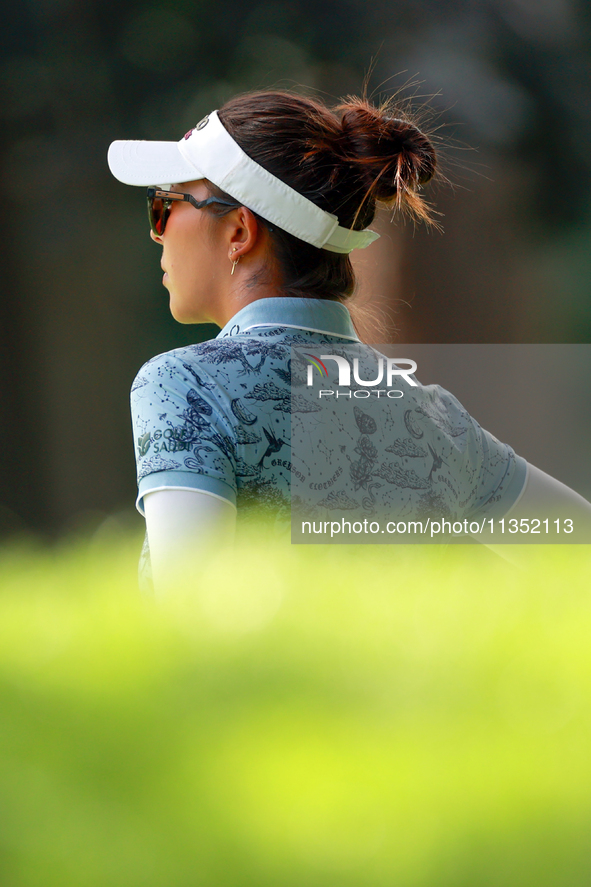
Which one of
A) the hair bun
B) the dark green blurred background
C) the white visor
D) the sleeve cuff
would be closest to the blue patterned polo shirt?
the sleeve cuff

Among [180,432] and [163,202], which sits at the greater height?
[163,202]

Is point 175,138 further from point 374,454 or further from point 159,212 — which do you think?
point 374,454

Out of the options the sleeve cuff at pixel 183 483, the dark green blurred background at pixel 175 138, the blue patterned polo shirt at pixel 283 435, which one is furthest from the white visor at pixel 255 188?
the dark green blurred background at pixel 175 138

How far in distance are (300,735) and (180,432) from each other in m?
0.74

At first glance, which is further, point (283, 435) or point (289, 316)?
point (289, 316)

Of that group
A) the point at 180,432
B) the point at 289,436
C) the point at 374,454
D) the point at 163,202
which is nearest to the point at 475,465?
the point at 374,454

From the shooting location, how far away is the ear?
3.72 ft

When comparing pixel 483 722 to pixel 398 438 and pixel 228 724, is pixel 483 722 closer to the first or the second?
pixel 228 724

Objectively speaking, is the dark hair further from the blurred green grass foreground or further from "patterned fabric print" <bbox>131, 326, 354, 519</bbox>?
the blurred green grass foreground

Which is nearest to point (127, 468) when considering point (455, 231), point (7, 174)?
point (7, 174)

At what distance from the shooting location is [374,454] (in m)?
1.01

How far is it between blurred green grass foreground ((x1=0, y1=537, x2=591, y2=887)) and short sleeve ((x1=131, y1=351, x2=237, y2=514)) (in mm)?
624

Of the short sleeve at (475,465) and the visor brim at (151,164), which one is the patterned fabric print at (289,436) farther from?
the visor brim at (151,164)

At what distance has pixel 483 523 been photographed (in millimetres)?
1137
